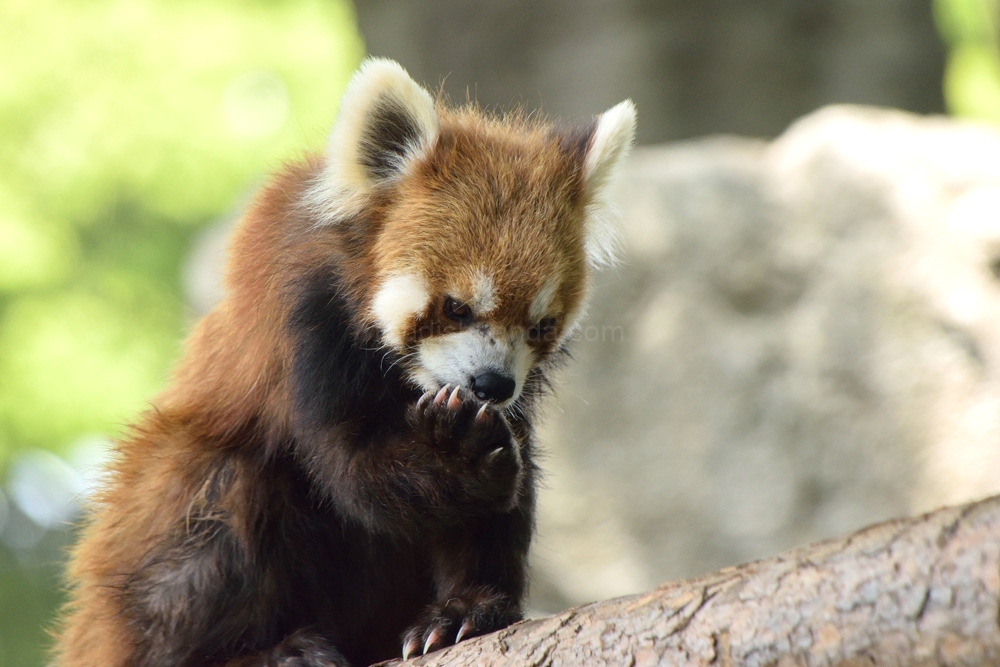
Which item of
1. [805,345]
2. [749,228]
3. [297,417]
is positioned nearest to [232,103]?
[749,228]

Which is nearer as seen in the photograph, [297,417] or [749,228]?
[297,417]

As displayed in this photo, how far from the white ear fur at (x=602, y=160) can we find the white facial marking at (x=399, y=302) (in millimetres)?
1022

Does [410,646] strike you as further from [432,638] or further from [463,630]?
[463,630]

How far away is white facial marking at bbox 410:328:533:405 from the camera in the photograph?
3.87m

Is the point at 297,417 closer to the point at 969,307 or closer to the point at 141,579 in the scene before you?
the point at 141,579

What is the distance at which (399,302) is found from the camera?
3.90m

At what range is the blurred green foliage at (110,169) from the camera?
11.5 m

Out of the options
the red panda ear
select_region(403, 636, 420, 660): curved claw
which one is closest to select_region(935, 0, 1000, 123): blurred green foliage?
the red panda ear

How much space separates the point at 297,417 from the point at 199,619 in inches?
34.1

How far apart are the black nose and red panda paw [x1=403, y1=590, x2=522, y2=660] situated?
2.73ft

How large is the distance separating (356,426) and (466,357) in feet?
1.68

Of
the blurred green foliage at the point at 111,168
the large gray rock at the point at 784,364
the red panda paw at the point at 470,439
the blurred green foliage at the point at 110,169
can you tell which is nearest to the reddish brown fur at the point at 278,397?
the red panda paw at the point at 470,439

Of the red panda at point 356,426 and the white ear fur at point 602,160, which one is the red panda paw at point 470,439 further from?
the white ear fur at point 602,160

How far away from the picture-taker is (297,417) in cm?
391
